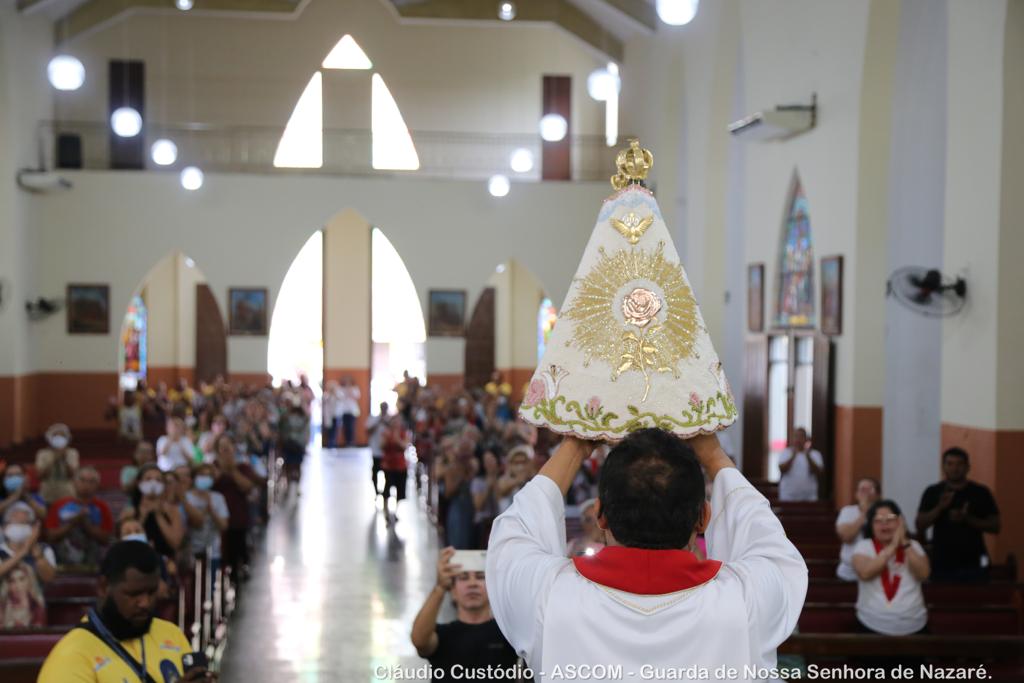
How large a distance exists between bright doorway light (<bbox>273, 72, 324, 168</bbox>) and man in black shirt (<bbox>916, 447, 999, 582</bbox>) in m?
19.3

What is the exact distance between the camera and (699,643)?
2580mm

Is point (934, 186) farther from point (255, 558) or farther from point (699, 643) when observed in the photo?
point (699, 643)

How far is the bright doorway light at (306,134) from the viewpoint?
2572 centimetres

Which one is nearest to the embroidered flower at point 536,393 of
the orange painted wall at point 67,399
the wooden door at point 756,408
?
the wooden door at point 756,408

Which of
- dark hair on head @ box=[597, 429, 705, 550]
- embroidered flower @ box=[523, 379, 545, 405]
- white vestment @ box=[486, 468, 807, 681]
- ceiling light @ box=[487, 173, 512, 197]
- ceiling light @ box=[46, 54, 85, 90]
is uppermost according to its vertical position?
ceiling light @ box=[46, 54, 85, 90]

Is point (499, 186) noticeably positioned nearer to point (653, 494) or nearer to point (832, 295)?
Answer: point (832, 295)

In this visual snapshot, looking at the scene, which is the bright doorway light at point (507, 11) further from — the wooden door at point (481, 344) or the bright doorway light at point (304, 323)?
the bright doorway light at point (304, 323)

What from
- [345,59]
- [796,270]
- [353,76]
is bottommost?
[796,270]

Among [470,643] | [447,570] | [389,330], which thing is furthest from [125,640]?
[389,330]

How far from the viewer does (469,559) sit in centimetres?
488

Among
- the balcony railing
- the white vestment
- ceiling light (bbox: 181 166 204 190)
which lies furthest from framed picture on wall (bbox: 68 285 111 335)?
the white vestment

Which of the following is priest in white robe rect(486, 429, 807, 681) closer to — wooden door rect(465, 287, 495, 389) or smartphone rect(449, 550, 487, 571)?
smartphone rect(449, 550, 487, 571)

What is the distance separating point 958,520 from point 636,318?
5.62m

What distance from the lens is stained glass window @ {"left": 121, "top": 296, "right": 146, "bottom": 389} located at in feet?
89.0
